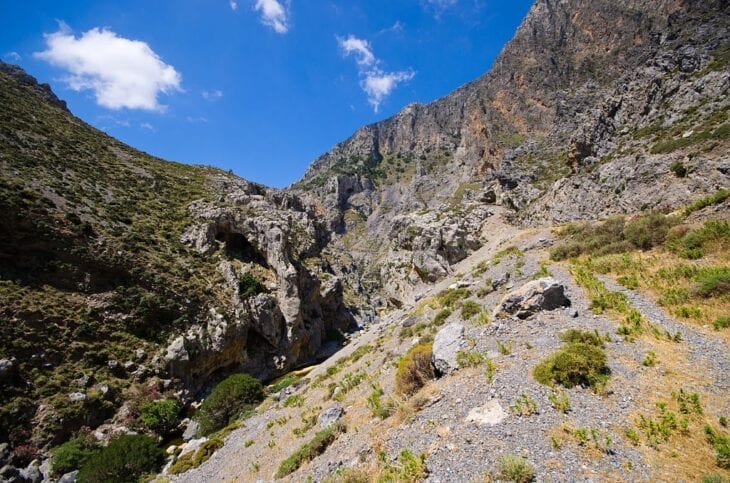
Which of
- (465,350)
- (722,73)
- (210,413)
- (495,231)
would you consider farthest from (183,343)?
(722,73)

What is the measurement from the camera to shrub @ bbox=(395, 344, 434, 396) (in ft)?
37.0

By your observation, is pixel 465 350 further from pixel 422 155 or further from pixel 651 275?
pixel 422 155

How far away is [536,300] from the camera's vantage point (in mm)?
12320

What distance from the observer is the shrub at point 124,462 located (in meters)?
18.1

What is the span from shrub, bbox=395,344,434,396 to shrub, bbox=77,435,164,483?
1792 cm

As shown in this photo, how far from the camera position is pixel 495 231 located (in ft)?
161

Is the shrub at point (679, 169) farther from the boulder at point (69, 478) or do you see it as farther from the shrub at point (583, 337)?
the boulder at point (69, 478)

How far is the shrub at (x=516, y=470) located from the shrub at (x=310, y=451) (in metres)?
6.78

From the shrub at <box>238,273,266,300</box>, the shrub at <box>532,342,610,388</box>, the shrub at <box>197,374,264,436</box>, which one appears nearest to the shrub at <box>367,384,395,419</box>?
the shrub at <box>532,342,610,388</box>

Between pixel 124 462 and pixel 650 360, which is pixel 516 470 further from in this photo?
pixel 124 462

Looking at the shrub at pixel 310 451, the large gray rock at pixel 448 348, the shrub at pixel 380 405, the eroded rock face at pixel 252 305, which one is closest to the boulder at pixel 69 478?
the eroded rock face at pixel 252 305

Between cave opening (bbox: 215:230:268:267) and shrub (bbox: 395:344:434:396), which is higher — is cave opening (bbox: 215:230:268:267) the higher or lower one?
the higher one

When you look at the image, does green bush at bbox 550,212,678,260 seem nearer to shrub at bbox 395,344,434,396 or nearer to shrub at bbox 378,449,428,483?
shrub at bbox 395,344,434,396

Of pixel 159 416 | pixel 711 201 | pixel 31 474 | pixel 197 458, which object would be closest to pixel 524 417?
pixel 197 458
